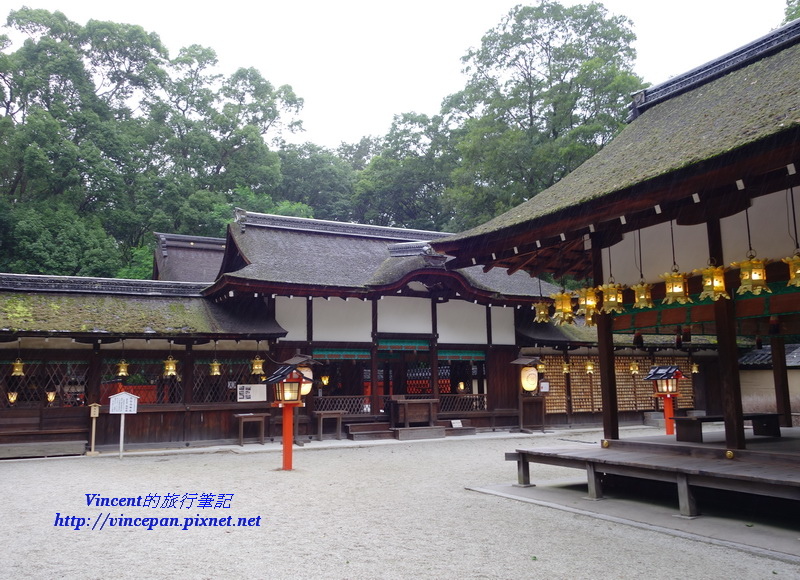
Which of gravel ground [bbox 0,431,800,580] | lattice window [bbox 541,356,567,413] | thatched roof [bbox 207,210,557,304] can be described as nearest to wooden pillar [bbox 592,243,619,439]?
gravel ground [bbox 0,431,800,580]

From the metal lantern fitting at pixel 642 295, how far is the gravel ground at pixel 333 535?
10.3 ft

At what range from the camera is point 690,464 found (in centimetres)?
780

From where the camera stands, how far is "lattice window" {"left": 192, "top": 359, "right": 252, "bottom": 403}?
16734 millimetres

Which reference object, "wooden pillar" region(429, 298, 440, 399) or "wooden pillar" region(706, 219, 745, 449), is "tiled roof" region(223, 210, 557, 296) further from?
"wooden pillar" region(706, 219, 745, 449)

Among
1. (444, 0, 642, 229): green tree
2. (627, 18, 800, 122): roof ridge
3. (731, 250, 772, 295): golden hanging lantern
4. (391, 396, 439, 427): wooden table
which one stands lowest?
(391, 396, 439, 427): wooden table

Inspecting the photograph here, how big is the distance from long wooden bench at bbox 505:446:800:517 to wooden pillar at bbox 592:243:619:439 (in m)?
0.50

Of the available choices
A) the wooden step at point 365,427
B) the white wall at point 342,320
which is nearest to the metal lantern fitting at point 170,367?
the white wall at point 342,320

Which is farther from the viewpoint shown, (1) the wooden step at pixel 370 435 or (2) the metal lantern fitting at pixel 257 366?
(1) the wooden step at pixel 370 435

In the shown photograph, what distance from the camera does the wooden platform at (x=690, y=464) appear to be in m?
6.78

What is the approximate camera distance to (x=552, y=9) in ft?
105

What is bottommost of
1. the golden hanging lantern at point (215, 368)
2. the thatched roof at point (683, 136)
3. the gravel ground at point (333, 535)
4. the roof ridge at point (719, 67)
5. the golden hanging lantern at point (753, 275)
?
the gravel ground at point (333, 535)

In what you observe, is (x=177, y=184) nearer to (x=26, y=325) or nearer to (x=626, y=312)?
(x=26, y=325)

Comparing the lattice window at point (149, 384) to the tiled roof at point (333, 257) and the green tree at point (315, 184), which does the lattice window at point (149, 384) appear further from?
the green tree at point (315, 184)

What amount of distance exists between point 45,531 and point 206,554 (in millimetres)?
2381
